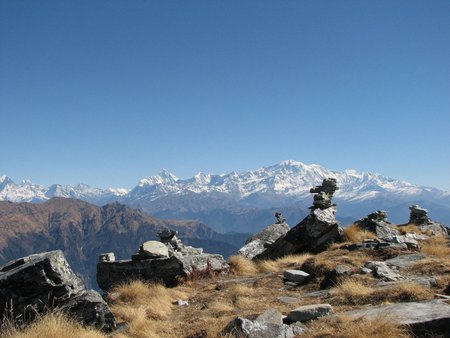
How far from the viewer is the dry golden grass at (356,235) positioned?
1126 inches

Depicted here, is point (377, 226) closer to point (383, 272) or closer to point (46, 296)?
point (383, 272)

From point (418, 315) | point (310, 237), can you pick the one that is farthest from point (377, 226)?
point (418, 315)

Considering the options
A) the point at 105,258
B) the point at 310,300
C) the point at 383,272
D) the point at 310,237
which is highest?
the point at 105,258

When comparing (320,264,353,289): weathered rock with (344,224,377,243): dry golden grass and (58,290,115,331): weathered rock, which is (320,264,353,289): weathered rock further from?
(58,290,115,331): weathered rock

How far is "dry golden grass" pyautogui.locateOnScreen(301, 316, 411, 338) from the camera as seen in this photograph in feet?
30.8

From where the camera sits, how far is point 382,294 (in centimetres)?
1391

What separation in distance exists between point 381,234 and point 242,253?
1132cm

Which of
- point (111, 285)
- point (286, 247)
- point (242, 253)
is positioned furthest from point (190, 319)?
point (242, 253)

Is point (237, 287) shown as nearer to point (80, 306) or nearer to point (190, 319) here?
point (190, 319)

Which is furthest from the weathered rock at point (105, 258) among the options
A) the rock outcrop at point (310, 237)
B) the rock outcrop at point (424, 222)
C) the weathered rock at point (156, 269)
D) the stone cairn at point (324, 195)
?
the rock outcrop at point (424, 222)

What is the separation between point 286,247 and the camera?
31.6 metres

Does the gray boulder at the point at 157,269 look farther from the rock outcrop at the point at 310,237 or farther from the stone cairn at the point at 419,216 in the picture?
the stone cairn at the point at 419,216

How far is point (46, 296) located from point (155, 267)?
10.8 metres

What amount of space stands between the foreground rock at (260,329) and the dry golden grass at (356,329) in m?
0.45
